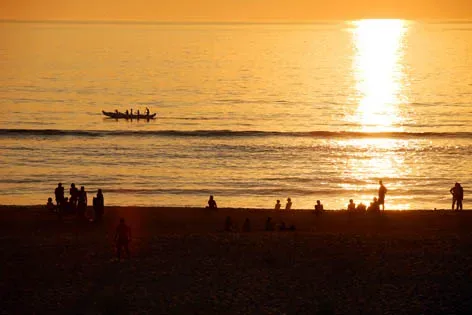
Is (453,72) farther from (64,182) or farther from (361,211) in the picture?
(361,211)

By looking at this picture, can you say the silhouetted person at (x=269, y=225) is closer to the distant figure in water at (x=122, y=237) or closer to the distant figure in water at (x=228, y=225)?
the distant figure in water at (x=228, y=225)

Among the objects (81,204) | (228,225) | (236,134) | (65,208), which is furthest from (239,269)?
(236,134)

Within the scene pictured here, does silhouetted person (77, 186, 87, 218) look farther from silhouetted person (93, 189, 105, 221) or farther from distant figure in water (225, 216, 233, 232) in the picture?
distant figure in water (225, 216, 233, 232)

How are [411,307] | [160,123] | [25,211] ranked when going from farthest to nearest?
1. [160,123]
2. [25,211]
3. [411,307]

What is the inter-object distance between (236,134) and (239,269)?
4731 centimetres

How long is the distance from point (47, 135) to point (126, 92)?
3807 centimetres

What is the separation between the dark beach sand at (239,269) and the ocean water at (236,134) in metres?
14.5

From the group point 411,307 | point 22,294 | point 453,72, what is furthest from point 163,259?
point 453,72

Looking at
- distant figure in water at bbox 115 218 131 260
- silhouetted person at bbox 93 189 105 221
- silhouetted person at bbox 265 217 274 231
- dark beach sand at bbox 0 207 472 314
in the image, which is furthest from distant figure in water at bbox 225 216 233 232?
distant figure in water at bbox 115 218 131 260

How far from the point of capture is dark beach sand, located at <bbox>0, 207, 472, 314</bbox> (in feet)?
63.4

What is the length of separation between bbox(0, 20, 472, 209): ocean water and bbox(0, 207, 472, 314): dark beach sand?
14.5m

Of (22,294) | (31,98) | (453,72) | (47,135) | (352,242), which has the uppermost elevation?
(453,72)

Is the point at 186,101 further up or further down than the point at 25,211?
further up

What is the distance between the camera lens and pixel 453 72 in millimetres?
134625
